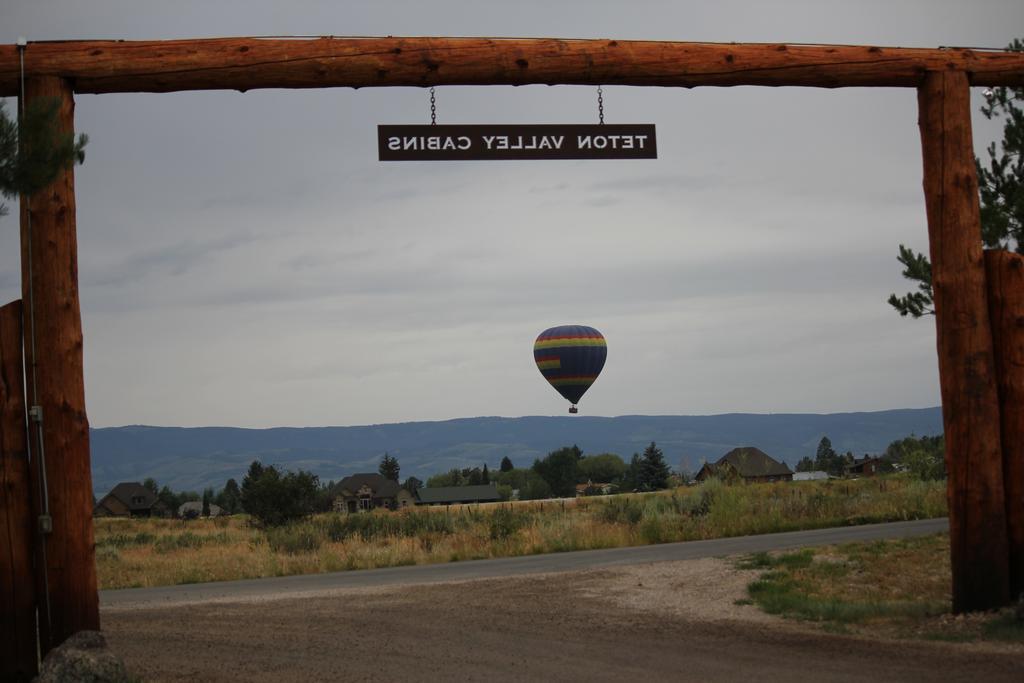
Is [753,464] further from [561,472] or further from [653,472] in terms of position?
[561,472]

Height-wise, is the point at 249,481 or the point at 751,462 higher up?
the point at 249,481

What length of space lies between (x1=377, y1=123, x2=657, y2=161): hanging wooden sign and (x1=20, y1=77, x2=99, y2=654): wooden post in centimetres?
341

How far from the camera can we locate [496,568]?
19.7 meters

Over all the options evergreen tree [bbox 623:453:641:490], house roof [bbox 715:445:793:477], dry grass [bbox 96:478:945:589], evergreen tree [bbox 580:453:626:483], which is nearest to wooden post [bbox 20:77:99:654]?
dry grass [bbox 96:478:945:589]

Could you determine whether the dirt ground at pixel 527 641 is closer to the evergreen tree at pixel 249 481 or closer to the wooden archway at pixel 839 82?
the wooden archway at pixel 839 82

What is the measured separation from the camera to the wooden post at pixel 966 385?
11320 mm

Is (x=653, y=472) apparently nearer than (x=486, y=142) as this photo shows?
No

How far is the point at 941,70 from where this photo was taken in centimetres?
1170

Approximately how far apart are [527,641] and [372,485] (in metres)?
109

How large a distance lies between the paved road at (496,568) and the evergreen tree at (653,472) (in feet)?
291

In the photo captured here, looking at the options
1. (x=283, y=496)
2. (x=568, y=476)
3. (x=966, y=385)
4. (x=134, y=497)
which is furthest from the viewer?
(x=568, y=476)

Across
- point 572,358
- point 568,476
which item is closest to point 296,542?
point 572,358

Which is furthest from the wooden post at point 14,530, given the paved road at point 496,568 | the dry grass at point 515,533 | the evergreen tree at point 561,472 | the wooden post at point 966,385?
the evergreen tree at point 561,472

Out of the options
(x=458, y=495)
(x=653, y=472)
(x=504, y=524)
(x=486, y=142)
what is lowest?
(x=458, y=495)
